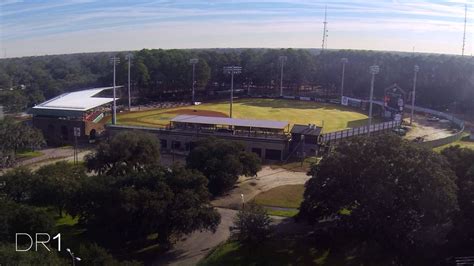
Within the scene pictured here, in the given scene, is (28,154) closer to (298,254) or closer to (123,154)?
(123,154)

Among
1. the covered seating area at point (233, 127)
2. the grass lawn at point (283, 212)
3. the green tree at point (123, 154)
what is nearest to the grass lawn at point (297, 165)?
the covered seating area at point (233, 127)

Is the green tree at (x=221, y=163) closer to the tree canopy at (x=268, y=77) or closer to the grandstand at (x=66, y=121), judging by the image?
the grandstand at (x=66, y=121)

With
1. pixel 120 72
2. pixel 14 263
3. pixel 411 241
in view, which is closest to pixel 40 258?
pixel 14 263

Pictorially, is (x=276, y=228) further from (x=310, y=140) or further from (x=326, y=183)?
(x=310, y=140)

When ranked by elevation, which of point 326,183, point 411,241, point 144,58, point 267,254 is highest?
point 144,58

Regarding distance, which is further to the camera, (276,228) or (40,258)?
(276,228)

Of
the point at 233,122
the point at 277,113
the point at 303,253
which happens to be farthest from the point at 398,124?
the point at 303,253

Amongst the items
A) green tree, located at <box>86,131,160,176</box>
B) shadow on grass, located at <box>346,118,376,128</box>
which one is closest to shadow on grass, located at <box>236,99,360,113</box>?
shadow on grass, located at <box>346,118,376,128</box>
